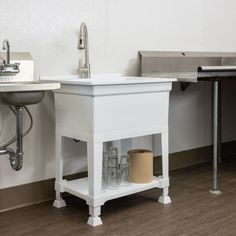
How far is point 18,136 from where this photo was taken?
213 cm

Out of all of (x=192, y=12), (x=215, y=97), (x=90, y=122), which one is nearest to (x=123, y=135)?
(x=90, y=122)

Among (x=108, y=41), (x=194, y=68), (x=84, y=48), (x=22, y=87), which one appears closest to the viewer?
(x=22, y=87)

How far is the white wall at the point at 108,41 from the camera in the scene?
91.4 inches

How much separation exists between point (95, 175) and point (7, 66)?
0.72 metres

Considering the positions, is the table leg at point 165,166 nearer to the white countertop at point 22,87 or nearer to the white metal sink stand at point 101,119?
the white metal sink stand at point 101,119

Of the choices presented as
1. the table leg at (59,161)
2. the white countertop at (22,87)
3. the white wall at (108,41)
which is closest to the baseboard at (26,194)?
the white wall at (108,41)

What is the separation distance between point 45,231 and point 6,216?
336mm

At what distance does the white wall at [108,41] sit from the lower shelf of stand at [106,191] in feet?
0.84

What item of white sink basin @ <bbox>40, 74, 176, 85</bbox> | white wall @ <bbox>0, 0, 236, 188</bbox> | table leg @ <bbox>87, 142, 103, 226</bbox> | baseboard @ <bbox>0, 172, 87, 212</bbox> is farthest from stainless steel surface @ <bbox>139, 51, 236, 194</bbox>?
baseboard @ <bbox>0, 172, 87, 212</bbox>

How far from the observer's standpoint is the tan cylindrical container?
93.4 inches

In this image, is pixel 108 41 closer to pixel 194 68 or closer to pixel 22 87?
pixel 194 68

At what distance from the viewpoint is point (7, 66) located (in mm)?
2090

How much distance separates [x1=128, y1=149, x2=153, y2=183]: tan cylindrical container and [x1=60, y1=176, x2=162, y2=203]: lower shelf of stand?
1.5 inches

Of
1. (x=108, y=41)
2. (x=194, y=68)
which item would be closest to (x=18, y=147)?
(x=108, y=41)
